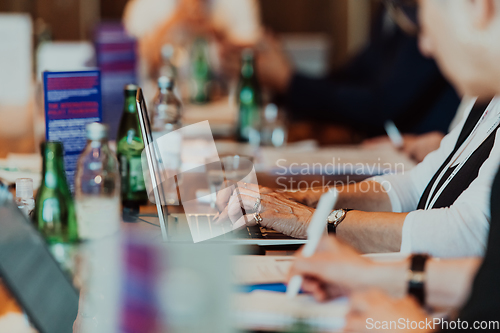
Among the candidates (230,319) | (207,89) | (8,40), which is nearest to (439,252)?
(230,319)

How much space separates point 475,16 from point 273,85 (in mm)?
1938

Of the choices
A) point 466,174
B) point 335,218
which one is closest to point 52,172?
point 335,218

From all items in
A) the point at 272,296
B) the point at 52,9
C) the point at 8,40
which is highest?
the point at 52,9

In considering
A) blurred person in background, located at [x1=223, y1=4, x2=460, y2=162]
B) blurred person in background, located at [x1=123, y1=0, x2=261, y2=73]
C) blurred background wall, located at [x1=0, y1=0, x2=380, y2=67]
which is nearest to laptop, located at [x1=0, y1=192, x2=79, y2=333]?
blurred person in background, located at [x1=223, y1=4, x2=460, y2=162]

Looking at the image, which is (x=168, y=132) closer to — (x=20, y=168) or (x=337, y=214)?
(x=20, y=168)

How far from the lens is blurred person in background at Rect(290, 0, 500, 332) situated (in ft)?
1.79

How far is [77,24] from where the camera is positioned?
4500mm

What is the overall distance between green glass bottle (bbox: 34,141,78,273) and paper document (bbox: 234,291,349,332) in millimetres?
355

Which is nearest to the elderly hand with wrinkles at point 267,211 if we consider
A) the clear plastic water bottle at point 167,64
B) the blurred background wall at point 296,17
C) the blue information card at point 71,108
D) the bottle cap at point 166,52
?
the blue information card at point 71,108

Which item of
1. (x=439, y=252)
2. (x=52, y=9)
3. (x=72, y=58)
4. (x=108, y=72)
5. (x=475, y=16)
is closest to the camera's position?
(x=475, y=16)

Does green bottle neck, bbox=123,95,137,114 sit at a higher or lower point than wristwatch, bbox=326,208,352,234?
higher

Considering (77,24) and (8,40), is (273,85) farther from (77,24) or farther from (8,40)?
(77,24)

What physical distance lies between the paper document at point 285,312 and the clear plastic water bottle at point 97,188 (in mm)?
366

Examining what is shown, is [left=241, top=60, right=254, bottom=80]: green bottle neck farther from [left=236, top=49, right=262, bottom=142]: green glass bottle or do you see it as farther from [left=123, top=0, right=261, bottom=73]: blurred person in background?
[left=123, top=0, right=261, bottom=73]: blurred person in background
